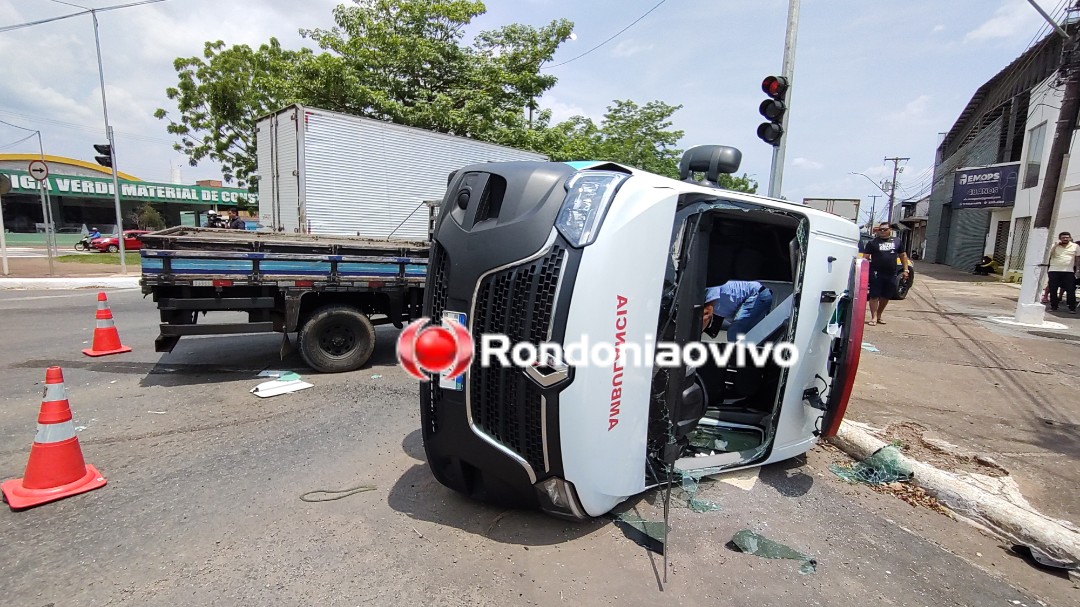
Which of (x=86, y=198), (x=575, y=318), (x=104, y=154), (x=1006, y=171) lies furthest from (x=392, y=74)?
(x=86, y=198)

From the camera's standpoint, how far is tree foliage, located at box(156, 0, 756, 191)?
16875 mm

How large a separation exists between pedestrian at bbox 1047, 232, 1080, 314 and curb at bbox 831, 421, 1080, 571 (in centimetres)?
1064

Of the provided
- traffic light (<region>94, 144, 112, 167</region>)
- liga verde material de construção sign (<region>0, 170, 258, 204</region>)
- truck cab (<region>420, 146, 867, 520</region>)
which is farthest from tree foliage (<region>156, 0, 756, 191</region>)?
truck cab (<region>420, 146, 867, 520</region>)

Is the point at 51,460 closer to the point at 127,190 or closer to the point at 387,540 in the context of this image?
the point at 387,540

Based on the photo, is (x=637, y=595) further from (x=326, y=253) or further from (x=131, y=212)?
(x=131, y=212)

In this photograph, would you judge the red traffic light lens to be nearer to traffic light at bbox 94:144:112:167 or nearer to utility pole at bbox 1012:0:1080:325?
utility pole at bbox 1012:0:1080:325

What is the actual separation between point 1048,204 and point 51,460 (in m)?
14.4

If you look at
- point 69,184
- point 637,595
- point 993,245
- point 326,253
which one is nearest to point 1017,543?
point 637,595

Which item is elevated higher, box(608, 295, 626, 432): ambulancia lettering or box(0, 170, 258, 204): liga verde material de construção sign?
box(0, 170, 258, 204): liga verde material de construção sign

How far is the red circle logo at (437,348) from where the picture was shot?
2275mm

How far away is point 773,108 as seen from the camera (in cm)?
715

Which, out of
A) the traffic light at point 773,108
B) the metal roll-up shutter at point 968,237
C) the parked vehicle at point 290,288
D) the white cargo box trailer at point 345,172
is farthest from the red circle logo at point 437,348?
the metal roll-up shutter at point 968,237

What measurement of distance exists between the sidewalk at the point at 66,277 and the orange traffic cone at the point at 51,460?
1319 centimetres

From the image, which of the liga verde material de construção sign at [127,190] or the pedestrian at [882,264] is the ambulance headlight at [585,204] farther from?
the liga verde material de construção sign at [127,190]
